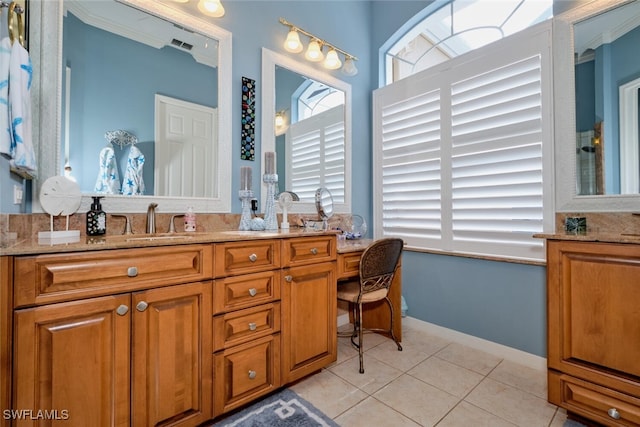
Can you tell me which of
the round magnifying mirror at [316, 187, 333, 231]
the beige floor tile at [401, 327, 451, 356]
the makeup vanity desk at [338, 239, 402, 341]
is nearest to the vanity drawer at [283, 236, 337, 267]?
the makeup vanity desk at [338, 239, 402, 341]

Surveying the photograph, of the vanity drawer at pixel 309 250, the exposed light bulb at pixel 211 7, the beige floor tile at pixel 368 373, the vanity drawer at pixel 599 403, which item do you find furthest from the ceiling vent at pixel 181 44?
the vanity drawer at pixel 599 403

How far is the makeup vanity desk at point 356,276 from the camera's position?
6.49 ft

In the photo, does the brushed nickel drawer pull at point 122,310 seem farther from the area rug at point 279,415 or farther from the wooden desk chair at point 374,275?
the wooden desk chair at point 374,275

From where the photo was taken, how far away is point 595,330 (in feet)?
Answer: 4.45

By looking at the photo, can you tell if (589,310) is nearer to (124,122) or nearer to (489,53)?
(489,53)

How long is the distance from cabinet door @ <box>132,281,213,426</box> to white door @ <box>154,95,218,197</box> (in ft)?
2.61

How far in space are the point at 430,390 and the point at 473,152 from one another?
5.73 feet

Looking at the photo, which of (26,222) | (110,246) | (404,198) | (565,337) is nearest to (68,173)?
(26,222)

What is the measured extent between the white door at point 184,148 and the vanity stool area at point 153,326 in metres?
0.63

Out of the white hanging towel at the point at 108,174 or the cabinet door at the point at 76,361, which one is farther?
the white hanging towel at the point at 108,174

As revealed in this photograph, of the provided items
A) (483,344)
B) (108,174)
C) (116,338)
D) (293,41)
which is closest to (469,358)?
(483,344)

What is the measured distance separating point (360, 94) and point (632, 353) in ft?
9.01

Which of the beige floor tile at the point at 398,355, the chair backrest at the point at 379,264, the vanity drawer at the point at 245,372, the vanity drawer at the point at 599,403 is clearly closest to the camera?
the vanity drawer at the point at 599,403

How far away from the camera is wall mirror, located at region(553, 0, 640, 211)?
1.62 metres
